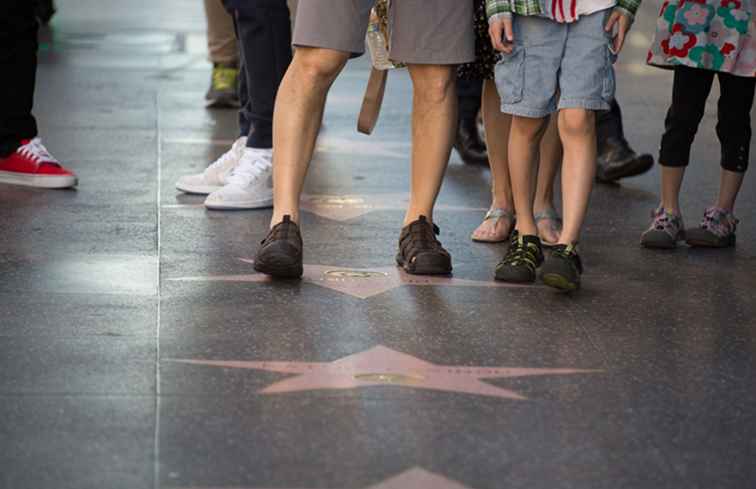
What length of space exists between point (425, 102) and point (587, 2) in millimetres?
640

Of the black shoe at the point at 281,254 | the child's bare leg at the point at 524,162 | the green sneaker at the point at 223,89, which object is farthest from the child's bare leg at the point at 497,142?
the green sneaker at the point at 223,89

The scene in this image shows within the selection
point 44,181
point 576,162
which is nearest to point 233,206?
point 44,181

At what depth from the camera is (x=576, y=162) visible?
183 inches

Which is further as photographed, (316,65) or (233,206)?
(233,206)

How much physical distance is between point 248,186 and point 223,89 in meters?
2.79

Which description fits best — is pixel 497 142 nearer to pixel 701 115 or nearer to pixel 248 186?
pixel 701 115

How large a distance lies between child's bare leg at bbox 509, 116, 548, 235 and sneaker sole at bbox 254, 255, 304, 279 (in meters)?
0.81

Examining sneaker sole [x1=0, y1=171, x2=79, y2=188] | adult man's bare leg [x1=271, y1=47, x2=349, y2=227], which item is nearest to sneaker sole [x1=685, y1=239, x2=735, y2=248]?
adult man's bare leg [x1=271, y1=47, x2=349, y2=227]

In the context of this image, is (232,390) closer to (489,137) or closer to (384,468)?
(384,468)

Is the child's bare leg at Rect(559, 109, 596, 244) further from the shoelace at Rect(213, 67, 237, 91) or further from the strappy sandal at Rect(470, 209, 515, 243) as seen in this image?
the shoelace at Rect(213, 67, 237, 91)

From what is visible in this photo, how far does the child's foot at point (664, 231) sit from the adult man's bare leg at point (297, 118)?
4.55ft

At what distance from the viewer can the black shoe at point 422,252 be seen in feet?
15.6

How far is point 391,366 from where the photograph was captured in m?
3.78

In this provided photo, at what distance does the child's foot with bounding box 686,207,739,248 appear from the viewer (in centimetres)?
534
